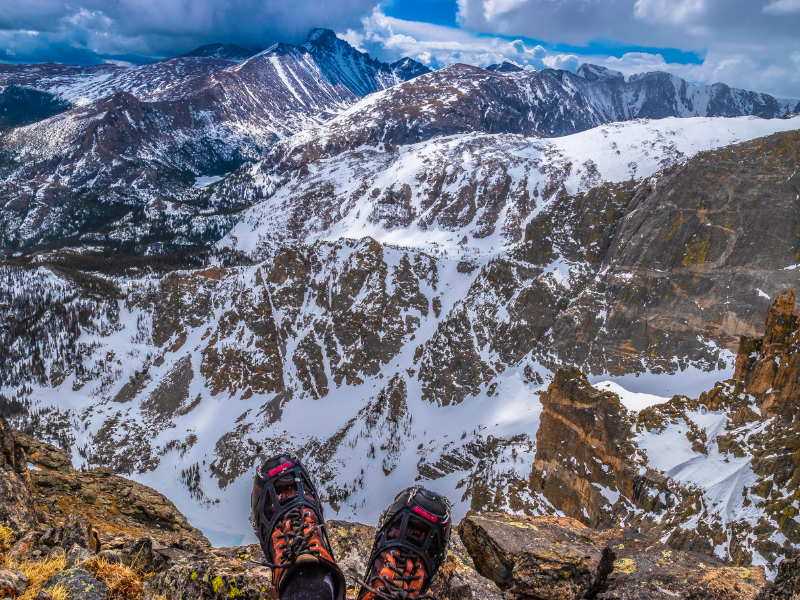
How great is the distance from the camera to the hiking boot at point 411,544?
22.6 feet

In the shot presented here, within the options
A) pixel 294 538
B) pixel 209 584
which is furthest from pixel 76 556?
pixel 294 538

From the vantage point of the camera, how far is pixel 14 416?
101m

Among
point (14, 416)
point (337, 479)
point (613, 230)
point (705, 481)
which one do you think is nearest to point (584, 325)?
point (613, 230)

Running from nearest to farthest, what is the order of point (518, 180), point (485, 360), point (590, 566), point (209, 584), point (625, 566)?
point (209, 584)
point (625, 566)
point (590, 566)
point (485, 360)
point (518, 180)

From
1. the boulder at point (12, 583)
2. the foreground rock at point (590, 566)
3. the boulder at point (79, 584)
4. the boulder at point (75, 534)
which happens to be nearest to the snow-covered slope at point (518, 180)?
the foreground rock at point (590, 566)

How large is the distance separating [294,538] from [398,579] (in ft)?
5.95

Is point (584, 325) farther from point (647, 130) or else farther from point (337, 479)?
point (647, 130)

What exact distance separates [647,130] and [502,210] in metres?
55.4

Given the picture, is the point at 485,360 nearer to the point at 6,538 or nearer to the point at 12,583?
the point at 6,538

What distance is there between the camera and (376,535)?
23.3 feet

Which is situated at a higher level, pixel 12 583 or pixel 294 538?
pixel 12 583

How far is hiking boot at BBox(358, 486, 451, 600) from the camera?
22.6 feet

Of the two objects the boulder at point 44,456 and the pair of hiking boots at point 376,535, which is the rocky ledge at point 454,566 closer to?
the pair of hiking boots at point 376,535

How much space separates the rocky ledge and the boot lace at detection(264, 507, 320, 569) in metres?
0.45
